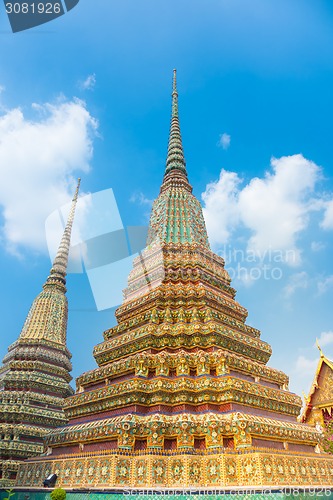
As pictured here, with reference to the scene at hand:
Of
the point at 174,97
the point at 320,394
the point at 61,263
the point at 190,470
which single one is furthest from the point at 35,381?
the point at 174,97

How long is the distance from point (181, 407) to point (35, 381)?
13478 millimetres

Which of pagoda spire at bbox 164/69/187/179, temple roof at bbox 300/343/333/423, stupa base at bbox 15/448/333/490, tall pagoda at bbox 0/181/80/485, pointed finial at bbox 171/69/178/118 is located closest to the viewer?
stupa base at bbox 15/448/333/490

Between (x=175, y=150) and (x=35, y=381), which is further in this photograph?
(x=175, y=150)

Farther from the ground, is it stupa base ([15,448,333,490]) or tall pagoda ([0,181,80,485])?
tall pagoda ([0,181,80,485])

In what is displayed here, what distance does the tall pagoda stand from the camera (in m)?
18.7

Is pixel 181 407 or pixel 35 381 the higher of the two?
pixel 35 381

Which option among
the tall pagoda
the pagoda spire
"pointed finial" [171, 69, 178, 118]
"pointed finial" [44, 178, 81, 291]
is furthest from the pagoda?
"pointed finial" [171, 69, 178, 118]

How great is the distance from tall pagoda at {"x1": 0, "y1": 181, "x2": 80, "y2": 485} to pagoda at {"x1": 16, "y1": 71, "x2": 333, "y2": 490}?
571cm

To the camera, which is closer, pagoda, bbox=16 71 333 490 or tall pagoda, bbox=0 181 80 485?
pagoda, bbox=16 71 333 490

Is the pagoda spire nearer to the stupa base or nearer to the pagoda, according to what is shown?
the pagoda

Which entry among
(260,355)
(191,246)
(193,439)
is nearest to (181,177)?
(191,246)

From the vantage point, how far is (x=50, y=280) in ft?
95.6

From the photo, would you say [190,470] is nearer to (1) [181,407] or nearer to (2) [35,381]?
(1) [181,407]

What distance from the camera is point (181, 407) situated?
11305 mm
